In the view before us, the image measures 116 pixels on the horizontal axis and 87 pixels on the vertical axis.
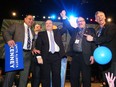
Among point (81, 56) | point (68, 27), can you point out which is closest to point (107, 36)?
point (81, 56)

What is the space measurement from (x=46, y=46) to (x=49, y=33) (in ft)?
0.88

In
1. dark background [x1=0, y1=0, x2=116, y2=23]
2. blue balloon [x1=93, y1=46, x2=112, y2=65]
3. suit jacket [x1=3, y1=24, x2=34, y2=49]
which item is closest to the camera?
blue balloon [x1=93, y1=46, x2=112, y2=65]

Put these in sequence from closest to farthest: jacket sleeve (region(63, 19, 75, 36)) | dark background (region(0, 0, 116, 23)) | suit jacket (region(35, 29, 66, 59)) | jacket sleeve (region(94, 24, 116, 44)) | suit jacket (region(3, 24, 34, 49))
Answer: jacket sleeve (region(94, 24, 116, 44))
suit jacket (region(3, 24, 34, 49))
suit jacket (region(35, 29, 66, 59))
jacket sleeve (region(63, 19, 75, 36))
dark background (region(0, 0, 116, 23))

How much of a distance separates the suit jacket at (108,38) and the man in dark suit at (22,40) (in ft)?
3.75

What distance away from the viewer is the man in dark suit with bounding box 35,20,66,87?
4004mm

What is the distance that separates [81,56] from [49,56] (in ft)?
Result: 1.79

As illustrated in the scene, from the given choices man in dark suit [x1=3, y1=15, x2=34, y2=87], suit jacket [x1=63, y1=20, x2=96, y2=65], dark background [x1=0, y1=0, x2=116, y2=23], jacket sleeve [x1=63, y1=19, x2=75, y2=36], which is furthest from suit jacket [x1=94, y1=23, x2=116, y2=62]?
dark background [x1=0, y1=0, x2=116, y2=23]

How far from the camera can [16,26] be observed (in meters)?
4.00

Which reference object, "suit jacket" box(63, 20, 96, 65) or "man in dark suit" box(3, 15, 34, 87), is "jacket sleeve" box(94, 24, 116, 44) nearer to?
"suit jacket" box(63, 20, 96, 65)

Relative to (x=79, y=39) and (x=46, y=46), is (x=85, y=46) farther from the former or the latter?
(x=46, y=46)

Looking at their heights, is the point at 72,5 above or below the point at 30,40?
above

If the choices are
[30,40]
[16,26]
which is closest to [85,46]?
[30,40]

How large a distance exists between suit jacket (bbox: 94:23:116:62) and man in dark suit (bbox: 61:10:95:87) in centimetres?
30

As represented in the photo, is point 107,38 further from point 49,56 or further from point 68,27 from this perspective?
point 49,56
